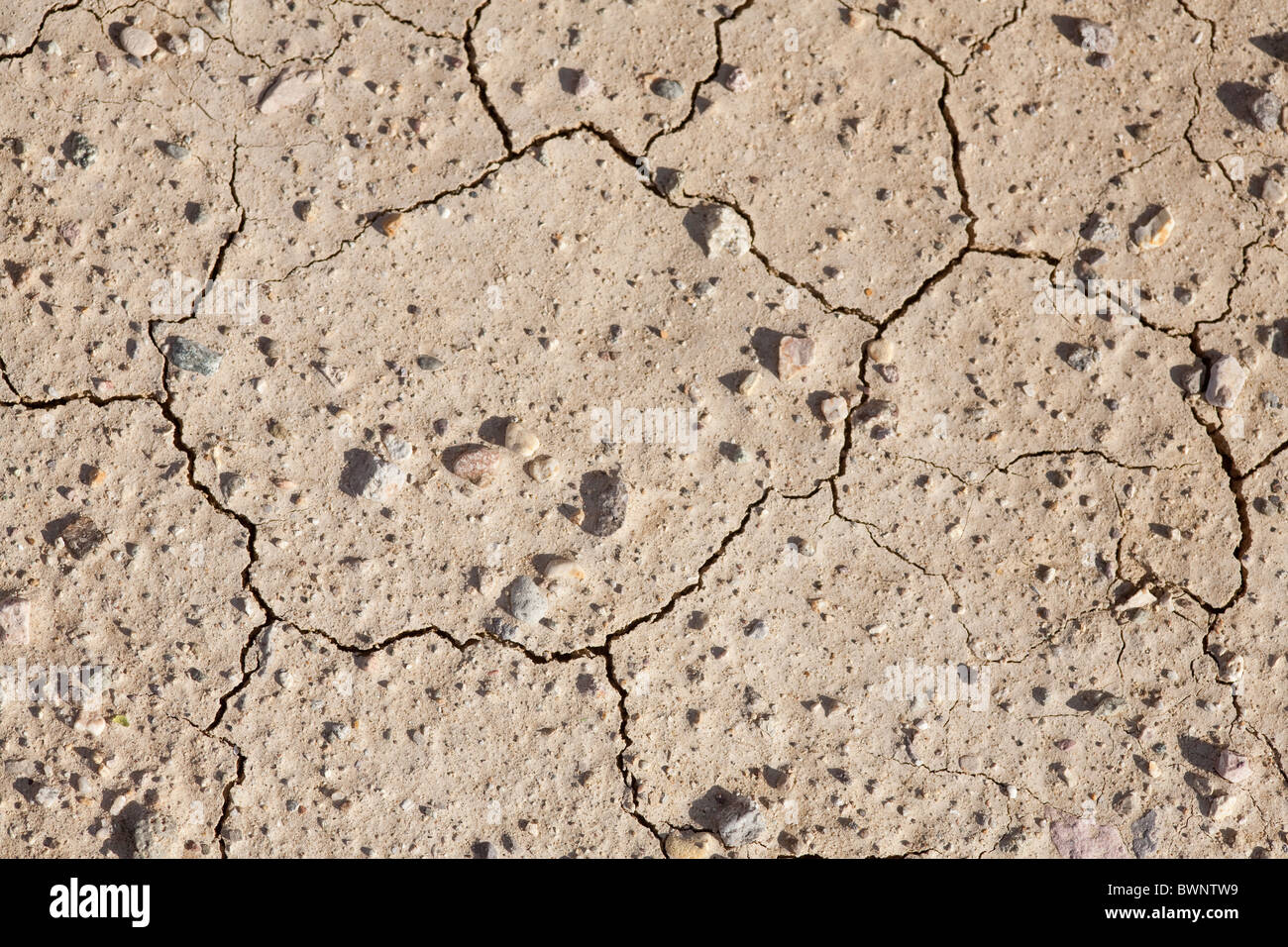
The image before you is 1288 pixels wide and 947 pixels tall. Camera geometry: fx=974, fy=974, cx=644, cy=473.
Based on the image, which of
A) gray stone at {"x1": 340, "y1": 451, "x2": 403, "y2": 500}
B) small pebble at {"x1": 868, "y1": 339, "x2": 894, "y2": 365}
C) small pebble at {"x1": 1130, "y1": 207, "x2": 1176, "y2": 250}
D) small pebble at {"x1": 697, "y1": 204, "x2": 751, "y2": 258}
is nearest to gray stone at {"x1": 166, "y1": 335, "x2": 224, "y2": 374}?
gray stone at {"x1": 340, "y1": 451, "x2": 403, "y2": 500}

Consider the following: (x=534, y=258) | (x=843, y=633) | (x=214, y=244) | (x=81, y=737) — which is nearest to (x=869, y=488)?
(x=843, y=633)

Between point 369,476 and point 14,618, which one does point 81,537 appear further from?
point 369,476

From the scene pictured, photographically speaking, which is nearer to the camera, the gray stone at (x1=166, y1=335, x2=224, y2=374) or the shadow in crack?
the gray stone at (x1=166, y1=335, x2=224, y2=374)

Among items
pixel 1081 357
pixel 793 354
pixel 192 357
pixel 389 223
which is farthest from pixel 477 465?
pixel 1081 357

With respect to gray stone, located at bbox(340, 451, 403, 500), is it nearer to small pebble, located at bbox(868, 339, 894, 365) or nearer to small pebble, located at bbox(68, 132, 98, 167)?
small pebble, located at bbox(68, 132, 98, 167)
